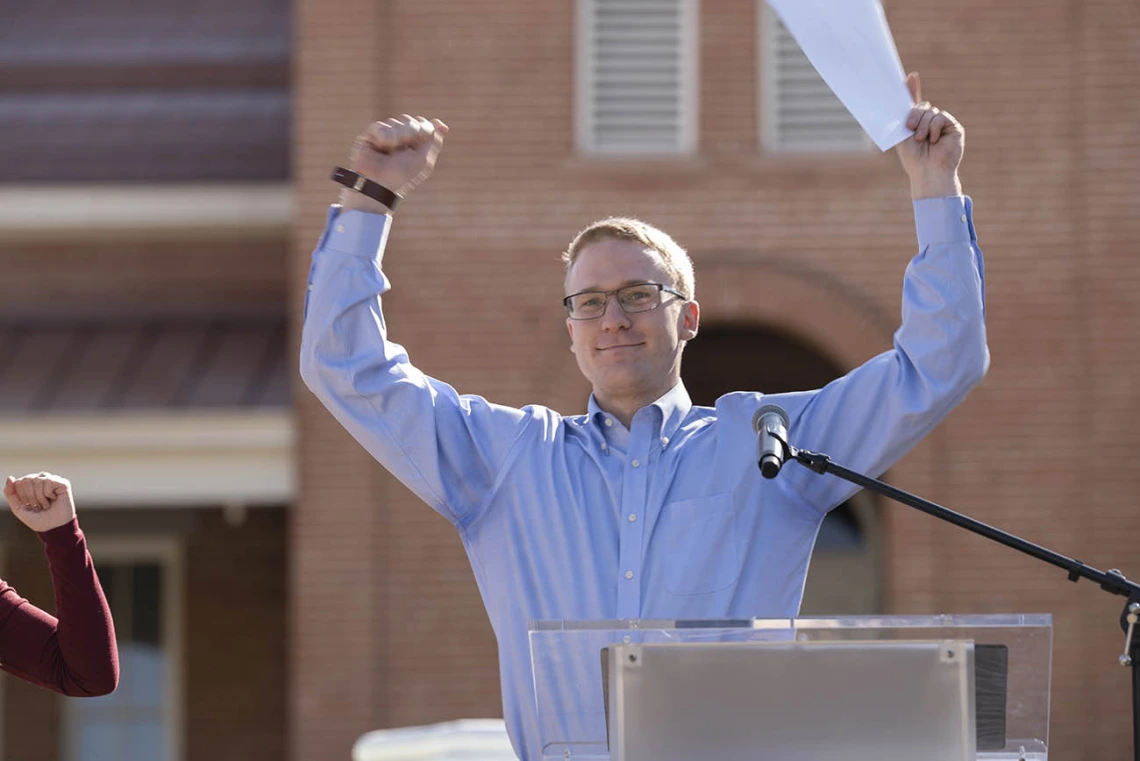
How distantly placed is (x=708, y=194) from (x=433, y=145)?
26.1 feet

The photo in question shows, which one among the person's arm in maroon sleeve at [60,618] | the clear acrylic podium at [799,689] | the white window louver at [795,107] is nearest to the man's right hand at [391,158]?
the person's arm in maroon sleeve at [60,618]

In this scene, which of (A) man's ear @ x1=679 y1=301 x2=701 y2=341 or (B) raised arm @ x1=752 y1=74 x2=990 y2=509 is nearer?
(B) raised arm @ x1=752 y1=74 x2=990 y2=509

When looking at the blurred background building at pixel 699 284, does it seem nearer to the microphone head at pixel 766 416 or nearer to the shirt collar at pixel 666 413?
the shirt collar at pixel 666 413

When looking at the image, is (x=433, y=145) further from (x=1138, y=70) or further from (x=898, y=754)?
(x=1138, y=70)

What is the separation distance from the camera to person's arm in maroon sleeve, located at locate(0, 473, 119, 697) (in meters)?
3.47

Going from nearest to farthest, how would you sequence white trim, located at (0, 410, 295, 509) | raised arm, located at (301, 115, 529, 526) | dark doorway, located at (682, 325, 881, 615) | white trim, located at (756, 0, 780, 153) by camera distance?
raised arm, located at (301, 115, 529, 526) → white trim, located at (0, 410, 295, 509) → white trim, located at (756, 0, 780, 153) → dark doorway, located at (682, 325, 881, 615)

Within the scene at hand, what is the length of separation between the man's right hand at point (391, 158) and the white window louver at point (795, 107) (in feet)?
27.0

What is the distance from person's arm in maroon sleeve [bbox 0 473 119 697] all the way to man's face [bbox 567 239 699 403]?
1.06m

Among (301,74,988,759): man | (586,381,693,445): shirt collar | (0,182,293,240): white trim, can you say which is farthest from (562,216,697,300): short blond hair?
(0,182,293,240): white trim

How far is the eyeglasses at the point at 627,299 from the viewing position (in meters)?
3.33

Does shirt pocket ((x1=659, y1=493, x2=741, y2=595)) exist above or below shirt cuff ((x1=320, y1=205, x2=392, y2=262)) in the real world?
below

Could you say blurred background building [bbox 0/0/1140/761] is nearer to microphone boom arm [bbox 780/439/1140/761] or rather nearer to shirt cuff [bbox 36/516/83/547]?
shirt cuff [bbox 36/516/83/547]

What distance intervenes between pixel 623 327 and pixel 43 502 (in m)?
1.20

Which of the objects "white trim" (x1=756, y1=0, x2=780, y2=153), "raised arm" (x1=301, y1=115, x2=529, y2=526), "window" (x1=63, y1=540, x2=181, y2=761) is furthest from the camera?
"window" (x1=63, y1=540, x2=181, y2=761)
